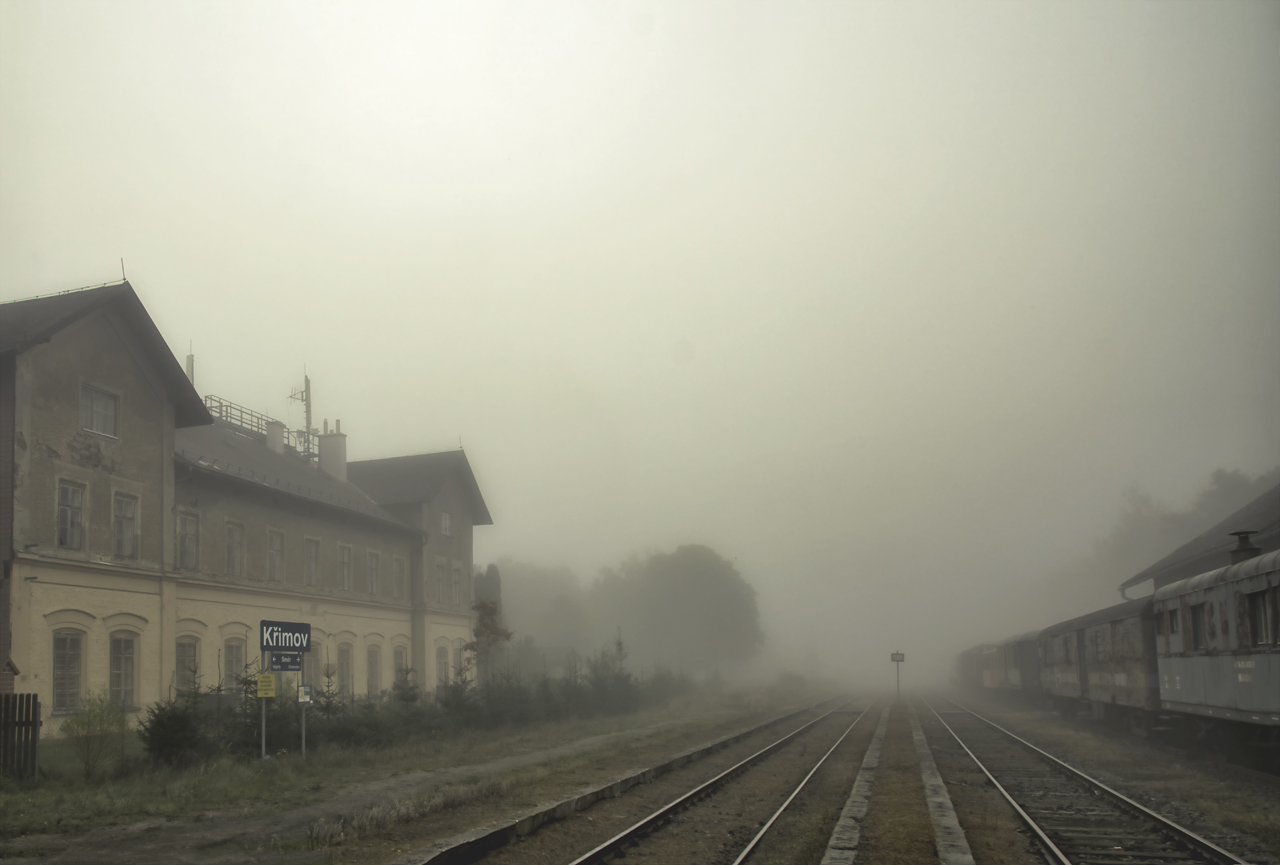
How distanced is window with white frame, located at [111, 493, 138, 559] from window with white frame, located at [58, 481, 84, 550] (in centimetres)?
101

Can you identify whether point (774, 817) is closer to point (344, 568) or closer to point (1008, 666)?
point (344, 568)

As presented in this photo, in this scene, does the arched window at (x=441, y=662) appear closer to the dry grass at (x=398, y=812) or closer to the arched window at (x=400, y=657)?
the arched window at (x=400, y=657)

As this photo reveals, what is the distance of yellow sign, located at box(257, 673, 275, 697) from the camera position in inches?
674

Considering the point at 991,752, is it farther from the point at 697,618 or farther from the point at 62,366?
the point at 697,618

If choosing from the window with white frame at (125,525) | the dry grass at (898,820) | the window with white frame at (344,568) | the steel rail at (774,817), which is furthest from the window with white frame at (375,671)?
the dry grass at (898,820)

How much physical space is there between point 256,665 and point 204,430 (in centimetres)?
841

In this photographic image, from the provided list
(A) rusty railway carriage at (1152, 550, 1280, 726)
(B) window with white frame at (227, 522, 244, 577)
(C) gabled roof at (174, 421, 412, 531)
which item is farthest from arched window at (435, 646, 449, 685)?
(A) rusty railway carriage at (1152, 550, 1280, 726)

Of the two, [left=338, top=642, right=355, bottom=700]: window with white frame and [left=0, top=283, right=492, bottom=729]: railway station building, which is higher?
[left=0, top=283, right=492, bottom=729]: railway station building

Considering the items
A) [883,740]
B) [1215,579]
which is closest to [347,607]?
[883,740]

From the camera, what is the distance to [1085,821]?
12.1 meters

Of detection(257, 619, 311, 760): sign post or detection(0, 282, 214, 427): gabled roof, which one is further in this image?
detection(0, 282, 214, 427): gabled roof

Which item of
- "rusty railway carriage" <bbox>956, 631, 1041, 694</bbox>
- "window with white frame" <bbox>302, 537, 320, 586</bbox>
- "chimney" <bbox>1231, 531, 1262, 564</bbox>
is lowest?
"rusty railway carriage" <bbox>956, 631, 1041, 694</bbox>

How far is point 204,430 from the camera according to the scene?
32344 millimetres

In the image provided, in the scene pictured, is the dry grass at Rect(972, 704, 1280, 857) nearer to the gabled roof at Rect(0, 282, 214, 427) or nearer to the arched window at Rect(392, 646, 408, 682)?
the gabled roof at Rect(0, 282, 214, 427)
